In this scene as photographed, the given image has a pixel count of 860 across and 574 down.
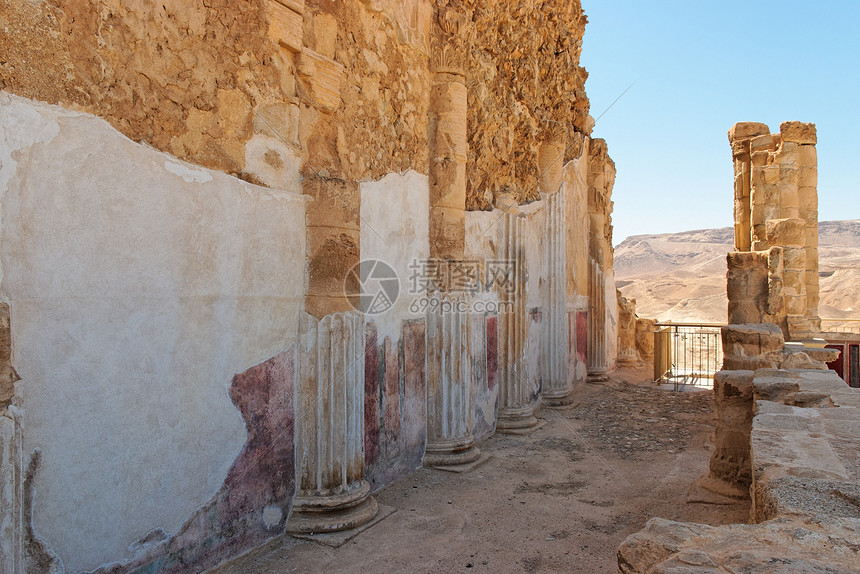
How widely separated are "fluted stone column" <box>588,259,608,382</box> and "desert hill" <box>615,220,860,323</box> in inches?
728

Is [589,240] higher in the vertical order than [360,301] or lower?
higher

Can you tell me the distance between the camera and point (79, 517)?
2.52 meters

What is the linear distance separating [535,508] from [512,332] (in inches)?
108

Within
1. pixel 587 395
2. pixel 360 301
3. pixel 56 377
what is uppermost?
pixel 360 301

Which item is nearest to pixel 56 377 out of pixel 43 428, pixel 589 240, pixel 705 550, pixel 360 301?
pixel 43 428

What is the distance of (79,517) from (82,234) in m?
1.24

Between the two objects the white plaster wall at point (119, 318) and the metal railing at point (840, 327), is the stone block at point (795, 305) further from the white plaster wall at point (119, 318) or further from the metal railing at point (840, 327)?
the white plaster wall at point (119, 318)

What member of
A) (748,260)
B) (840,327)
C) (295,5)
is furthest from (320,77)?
(840,327)

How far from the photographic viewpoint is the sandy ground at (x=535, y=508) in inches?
134

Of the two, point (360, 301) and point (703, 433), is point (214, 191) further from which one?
point (703, 433)

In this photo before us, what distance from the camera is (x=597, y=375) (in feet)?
34.2

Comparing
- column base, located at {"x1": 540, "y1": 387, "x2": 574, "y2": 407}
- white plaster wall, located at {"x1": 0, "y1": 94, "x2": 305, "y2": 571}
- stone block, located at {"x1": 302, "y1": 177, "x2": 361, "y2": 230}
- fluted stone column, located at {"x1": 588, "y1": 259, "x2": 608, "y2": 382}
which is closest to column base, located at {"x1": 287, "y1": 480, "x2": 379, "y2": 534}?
white plaster wall, located at {"x1": 0, "y1": 94, "x2": 305, "y2": 571}

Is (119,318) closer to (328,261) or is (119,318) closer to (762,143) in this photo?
(328,261)

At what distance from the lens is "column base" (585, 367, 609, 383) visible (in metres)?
10.4
